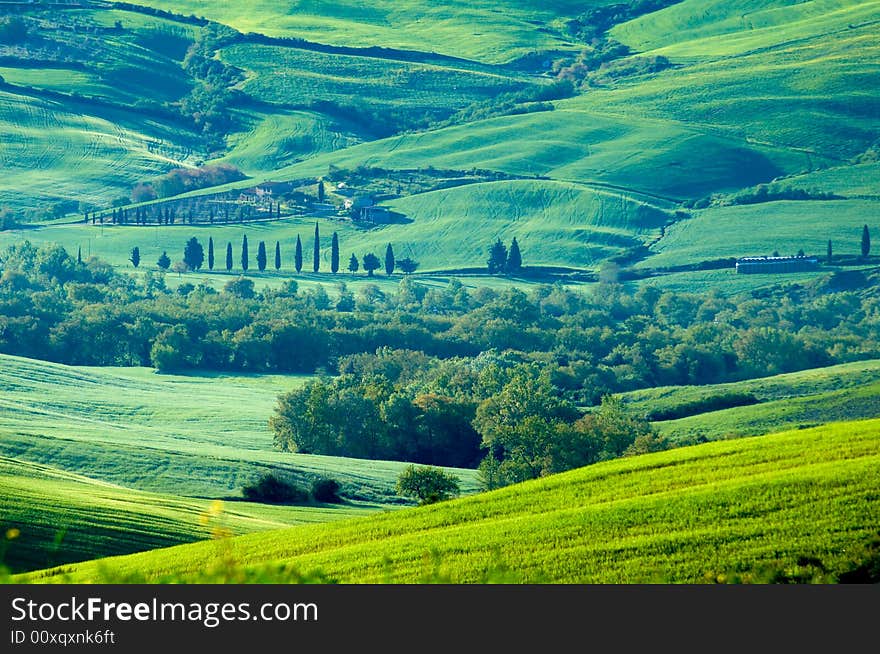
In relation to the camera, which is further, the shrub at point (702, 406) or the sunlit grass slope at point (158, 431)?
the shrub at point (702, 406)

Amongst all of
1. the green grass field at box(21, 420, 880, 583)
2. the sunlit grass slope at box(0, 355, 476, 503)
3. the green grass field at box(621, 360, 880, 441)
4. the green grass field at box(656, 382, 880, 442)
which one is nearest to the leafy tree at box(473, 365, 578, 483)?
the sunlit grass slope at box(0, 355, 476, 503)

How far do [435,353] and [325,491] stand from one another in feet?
296

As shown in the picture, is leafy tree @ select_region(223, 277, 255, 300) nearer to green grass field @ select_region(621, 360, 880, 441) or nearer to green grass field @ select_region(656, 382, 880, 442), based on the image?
green grass field @ select_region(621, 360, 880, 441)

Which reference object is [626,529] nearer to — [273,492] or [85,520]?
[85,520]

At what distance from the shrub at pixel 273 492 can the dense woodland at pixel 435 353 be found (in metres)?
14.6

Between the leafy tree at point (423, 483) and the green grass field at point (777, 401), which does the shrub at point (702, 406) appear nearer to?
the green grass field at point (777, 401)

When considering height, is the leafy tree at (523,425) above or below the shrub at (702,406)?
above

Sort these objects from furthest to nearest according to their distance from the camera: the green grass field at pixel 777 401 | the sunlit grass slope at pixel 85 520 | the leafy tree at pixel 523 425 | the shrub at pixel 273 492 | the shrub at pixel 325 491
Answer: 1. the green grass field at pixel 777 401
2. the leafy tree at pixel 523 425
3. the shrub at pixel 325 491
4. the shrub at pixel 273 492
5. the sunlit grass slope at pixel 85 520

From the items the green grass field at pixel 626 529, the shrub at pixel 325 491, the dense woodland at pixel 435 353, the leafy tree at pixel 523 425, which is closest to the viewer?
the green grass field at pixel 626 529

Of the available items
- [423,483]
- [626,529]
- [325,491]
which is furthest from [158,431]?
[626,529]

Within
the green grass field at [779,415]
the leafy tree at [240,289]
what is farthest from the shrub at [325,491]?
the leafy tree at [240,289]

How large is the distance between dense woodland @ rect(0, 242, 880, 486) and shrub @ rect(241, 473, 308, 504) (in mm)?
14599

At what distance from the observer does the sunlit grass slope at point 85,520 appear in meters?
38.6

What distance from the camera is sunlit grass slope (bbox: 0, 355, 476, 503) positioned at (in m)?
73.8
